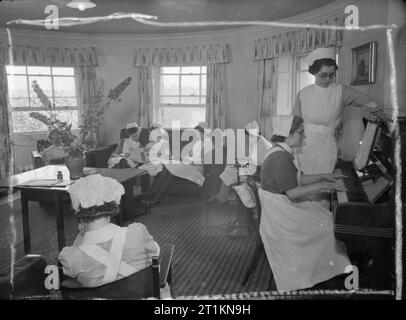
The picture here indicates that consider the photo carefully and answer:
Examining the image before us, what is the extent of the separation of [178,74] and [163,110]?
0.25 meters

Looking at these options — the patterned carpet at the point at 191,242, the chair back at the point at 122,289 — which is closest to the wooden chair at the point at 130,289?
the chair back at the point at 122,289

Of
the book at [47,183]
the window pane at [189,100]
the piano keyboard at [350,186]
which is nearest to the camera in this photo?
→ the piano keyboard at [350,186]

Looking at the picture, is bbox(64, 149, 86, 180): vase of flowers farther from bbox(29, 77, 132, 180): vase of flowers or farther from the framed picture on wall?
the framed picture on wall

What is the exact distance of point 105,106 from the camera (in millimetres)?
1929

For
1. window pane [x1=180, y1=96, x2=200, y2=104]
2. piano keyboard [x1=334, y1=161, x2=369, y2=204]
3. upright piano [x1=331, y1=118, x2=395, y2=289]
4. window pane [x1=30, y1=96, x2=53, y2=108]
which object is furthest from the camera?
window pane [x1=180, y1=96, x2=200, y2=104]

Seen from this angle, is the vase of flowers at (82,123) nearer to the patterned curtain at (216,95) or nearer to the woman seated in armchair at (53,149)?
Result: the woman seated in armchair at (53,149)

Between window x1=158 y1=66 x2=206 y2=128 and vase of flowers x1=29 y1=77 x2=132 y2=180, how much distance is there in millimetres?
223

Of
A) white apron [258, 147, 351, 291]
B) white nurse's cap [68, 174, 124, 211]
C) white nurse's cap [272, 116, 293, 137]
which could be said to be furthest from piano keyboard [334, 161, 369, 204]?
white nurse's cap [68, 174, 124, 211]

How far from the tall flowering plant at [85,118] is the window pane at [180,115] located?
0.26 meters

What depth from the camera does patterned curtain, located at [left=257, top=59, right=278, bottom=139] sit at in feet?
6.33

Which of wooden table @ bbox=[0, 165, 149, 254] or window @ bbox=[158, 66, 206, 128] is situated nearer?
window @ bbox=[158, 66, 206, 128]

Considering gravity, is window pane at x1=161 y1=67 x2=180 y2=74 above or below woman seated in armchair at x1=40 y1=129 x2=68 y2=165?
above

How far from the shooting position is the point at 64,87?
1855 millimetres

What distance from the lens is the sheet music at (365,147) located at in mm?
1655
